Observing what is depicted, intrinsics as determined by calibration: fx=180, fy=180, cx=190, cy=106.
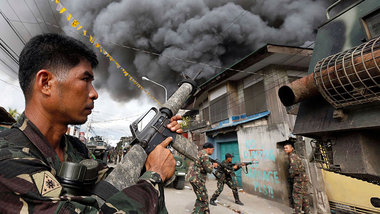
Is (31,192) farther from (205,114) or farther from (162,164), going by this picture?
(205,114)

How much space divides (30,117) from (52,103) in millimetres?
154

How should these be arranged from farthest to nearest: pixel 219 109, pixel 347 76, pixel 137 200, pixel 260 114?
pixel 219 109 → pixel 260 114 → pixel 347 76 → pixel 137 200

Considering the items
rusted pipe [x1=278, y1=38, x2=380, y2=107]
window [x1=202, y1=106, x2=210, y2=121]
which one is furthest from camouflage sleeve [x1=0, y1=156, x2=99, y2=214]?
window [x1=202, y1=106, x2=210, y2=121]

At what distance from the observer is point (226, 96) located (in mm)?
11023

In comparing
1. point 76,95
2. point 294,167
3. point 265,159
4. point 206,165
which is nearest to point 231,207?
point 206,165

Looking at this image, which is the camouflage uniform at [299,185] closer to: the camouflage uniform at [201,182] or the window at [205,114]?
the camouflage uniform at [201,182]

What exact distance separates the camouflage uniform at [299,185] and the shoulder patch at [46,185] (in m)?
5.90

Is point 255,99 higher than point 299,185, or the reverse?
point 255,99

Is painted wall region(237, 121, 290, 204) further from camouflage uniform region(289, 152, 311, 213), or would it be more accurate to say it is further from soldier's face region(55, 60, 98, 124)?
soldier's face region(55, 60, 98, 124)

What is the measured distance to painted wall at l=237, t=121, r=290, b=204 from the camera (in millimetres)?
6906

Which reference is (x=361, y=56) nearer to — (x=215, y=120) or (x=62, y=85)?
(x=62, y=85)

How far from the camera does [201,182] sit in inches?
195

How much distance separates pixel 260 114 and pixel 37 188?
29.3 feet

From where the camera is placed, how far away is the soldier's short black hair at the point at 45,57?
3.31 feet
